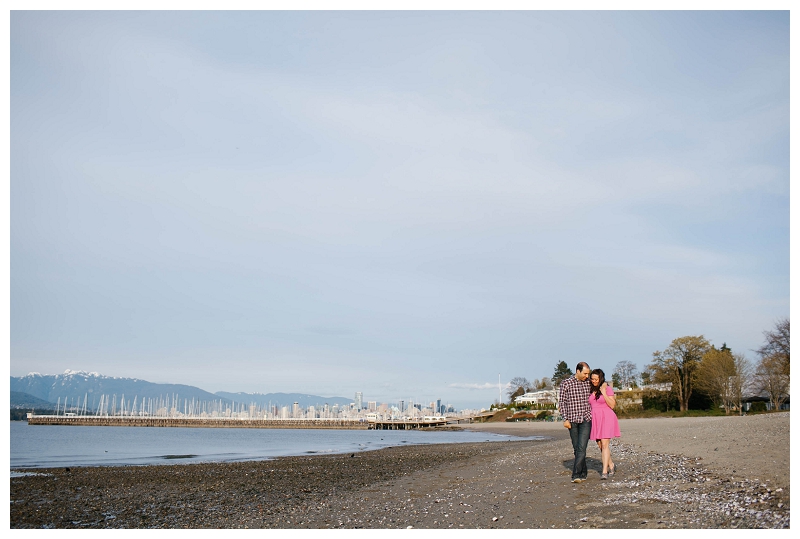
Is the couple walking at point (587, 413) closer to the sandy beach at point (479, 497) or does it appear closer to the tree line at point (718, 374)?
the sandy beach at point (479, 497)

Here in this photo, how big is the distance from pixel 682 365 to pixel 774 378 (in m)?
12.1

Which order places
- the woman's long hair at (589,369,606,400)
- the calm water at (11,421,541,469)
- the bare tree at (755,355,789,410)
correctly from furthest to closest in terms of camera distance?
the bare tree at (755,355,789,410) → the calm water at (11,421,541,469) → the woman's long hair at (589,369,606,400)

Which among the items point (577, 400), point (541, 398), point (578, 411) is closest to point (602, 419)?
point (578, 411)

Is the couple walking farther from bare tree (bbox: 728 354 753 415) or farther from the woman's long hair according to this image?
bare tree (bbox: 728 354 753 415)

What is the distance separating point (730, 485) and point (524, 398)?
140829 millimetres

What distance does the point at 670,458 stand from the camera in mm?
12836

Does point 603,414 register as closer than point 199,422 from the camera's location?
Yes

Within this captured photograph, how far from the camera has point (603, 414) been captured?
35.1ft

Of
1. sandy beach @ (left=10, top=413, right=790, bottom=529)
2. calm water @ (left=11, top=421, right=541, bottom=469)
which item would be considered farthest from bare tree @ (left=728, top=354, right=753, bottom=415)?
sandy beach @ (left=10, top=413, right=790, bottom=529)

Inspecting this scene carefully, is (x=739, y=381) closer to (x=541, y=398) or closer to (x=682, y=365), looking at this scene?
(x=682, y=365)

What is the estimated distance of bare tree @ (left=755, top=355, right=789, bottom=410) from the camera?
55094mm

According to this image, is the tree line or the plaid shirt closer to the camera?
the plaid shirt

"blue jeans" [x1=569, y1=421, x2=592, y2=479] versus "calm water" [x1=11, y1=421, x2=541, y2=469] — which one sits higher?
"blue jeans" [x1=569, y1=421, x2=592, y2=479]

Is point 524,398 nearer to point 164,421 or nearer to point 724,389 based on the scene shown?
point 724,389
